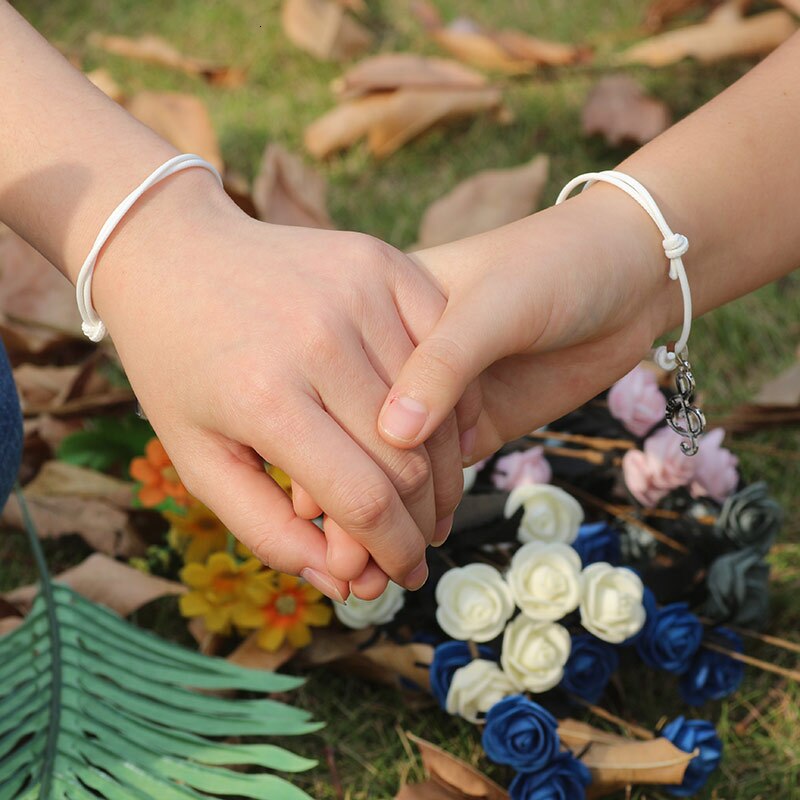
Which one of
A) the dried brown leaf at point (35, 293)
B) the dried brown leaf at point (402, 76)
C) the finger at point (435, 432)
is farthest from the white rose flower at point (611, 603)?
the dried brown leaf at point (402, 76)

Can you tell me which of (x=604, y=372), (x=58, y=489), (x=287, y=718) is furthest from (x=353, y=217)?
(x=287, y=718)

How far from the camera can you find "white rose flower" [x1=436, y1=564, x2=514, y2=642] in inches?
42.7

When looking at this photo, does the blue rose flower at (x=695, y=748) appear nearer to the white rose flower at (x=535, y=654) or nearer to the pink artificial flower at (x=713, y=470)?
the white rose flower at (x=535, y=654)

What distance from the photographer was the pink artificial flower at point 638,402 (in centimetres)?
126

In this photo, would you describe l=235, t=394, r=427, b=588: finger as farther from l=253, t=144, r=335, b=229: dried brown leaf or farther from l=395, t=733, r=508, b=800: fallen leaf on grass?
l=253, t=144, r=335, b=229: dried brown leaf

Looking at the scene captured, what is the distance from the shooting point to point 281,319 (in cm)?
85

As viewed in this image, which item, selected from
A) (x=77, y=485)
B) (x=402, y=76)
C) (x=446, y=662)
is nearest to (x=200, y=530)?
(x=77, y=485)

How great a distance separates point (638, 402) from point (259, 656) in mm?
519

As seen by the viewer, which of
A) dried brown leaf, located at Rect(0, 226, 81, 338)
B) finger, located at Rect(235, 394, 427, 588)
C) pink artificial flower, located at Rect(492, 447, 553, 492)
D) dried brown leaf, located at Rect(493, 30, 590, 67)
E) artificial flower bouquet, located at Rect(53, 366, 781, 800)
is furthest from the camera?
dried brown leaf, located at Rect(493, 30, 590, 67)

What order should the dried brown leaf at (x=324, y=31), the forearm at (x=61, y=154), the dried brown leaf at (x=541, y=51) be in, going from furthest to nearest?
the dried brown leaf at (x=324, y=31), the dried brown leaf at (x=541, y=51), the forearm at (x=61, y=154)

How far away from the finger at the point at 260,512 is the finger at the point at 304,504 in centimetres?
1

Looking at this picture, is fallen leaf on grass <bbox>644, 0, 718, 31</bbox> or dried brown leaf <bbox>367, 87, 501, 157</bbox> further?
fallen leaf on grass <bbox>644, 0, 718, 31</bbox>

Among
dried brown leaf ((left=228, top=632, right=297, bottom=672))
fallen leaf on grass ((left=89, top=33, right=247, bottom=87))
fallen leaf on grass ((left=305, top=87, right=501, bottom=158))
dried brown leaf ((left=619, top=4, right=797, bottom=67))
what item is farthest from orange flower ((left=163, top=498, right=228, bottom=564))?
dried brown leaf ((left=619, top=4, right=797, bottom=67))

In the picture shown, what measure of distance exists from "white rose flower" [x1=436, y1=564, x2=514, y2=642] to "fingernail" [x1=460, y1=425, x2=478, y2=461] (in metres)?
0.15
